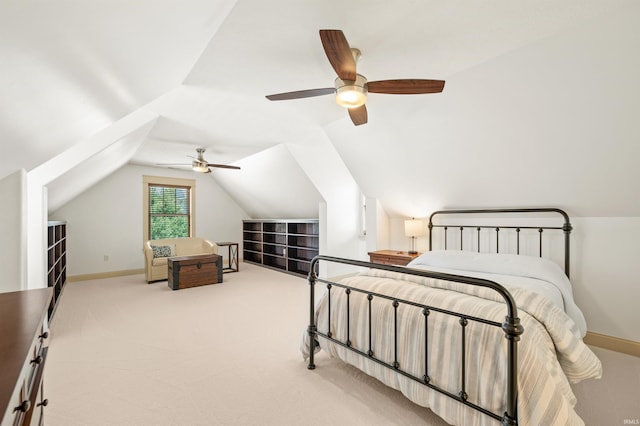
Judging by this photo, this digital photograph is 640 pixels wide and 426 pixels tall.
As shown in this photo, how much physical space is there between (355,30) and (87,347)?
11.5 feet

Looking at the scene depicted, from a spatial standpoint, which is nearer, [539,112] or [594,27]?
[594,27]

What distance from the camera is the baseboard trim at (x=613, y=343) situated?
2617 mm

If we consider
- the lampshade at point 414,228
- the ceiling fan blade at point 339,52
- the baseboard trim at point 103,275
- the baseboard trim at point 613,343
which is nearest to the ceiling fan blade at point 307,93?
the ceiling fan blade at point 339,52

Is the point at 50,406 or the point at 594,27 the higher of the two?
the point at 594,27

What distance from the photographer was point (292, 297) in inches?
174

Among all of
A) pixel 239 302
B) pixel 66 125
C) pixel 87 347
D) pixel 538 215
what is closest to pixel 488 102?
pixel 538 215

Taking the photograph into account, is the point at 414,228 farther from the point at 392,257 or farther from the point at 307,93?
the point at 307,93

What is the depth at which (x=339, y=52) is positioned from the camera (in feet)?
5.44

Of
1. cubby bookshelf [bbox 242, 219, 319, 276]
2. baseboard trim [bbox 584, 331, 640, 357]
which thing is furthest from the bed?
cubby bookshelf [bbox 242, 219, 319, 276]

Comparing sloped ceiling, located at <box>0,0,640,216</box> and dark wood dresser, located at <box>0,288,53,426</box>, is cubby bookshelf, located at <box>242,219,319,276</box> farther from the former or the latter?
dark wood dresser, located at <box>0,288,53,426</box>

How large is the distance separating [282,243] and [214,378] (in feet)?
15.6

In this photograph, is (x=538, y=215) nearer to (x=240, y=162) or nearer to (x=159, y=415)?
(x=159, y=415)

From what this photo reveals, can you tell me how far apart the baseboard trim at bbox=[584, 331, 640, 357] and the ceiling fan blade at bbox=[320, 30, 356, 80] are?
130 inches

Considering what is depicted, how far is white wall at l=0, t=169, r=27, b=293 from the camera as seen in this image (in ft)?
7.38
